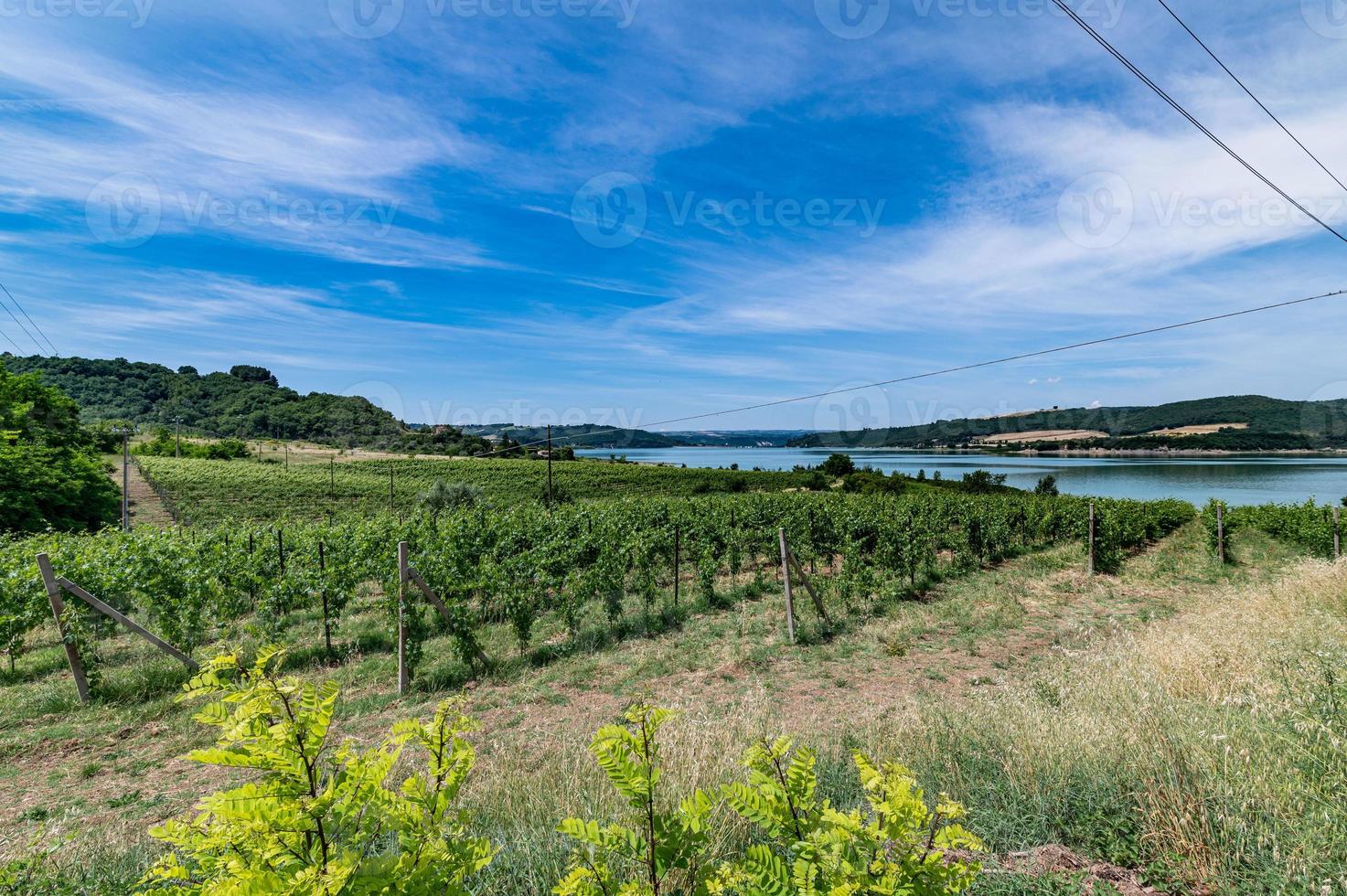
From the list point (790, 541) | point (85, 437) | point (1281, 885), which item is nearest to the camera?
point (1281, 885)

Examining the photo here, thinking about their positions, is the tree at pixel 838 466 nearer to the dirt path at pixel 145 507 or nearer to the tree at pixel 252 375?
the dirt path at pixel 145 507

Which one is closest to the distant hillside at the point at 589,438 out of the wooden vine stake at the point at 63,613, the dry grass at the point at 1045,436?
the wooden vine stake at the point at 63,613

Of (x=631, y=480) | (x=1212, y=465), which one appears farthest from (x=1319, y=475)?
(x=631, y=480)

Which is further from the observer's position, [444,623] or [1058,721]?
[444,623]

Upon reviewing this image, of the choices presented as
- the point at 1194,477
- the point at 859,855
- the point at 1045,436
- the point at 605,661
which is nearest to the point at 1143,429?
the point at 1045,436

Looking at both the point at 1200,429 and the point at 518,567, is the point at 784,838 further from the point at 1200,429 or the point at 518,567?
the point at 1200,429

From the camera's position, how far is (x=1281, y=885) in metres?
2.24

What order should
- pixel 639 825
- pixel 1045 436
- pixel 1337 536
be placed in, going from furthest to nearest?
pixel 1045 436, pixel 1337 536, pixel 639 825

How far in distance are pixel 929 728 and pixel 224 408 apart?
114412 mm

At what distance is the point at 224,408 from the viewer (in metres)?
89.3

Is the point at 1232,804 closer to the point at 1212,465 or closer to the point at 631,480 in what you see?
the point at 631,480

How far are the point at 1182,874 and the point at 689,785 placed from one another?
233cm

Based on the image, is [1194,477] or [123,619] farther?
[1194,477]

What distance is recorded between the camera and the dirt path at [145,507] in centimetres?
2533
